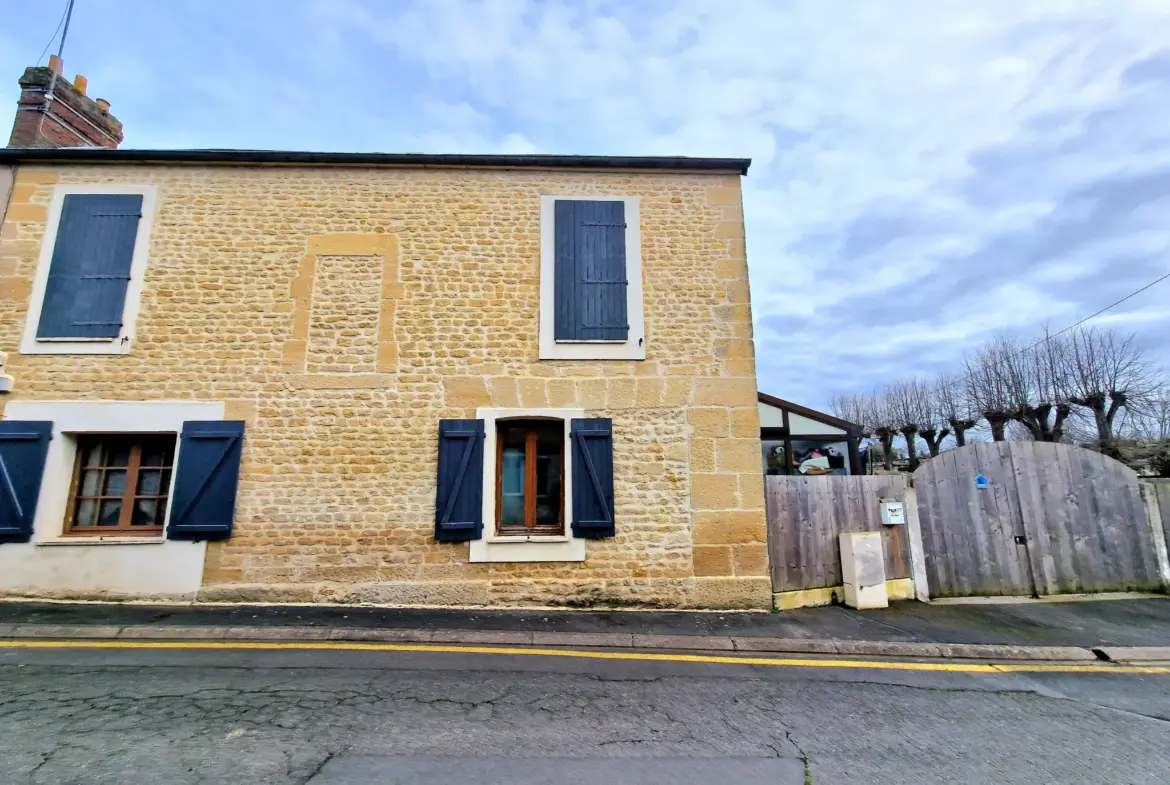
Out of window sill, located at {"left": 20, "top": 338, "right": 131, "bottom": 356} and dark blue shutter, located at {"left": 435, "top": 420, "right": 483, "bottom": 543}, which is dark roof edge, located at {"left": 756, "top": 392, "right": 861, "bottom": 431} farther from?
window sill, located at {"left": 20, "top": 338, "right": 131, "bottom": 356}

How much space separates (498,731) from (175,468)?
5661 mm

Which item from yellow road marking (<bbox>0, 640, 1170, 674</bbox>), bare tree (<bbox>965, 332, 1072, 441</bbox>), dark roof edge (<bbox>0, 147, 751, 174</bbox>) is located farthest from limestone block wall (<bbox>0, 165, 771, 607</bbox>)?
bare tree (<bbox>965, 332, 1072, 441</bbox>)

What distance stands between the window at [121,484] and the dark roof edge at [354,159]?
386 centimetres

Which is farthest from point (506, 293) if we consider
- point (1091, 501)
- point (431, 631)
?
point (1091, 501)

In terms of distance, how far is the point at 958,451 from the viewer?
7672 mm

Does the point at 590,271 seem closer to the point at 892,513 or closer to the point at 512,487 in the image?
the point at 512,487

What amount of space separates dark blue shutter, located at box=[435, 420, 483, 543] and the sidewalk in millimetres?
943

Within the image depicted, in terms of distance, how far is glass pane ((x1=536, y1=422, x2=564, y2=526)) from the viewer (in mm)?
6973

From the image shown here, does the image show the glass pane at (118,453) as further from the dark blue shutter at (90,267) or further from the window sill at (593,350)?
the window sill at (593,350)

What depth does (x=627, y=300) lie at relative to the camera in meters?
7.30

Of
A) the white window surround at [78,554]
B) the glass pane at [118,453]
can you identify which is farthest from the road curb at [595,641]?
the glass pane at [118,453]

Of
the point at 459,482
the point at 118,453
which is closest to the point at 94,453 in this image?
the point at 118,453

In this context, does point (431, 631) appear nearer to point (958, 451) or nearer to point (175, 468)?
point (175, 468)

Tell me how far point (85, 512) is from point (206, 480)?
174 centimetres
